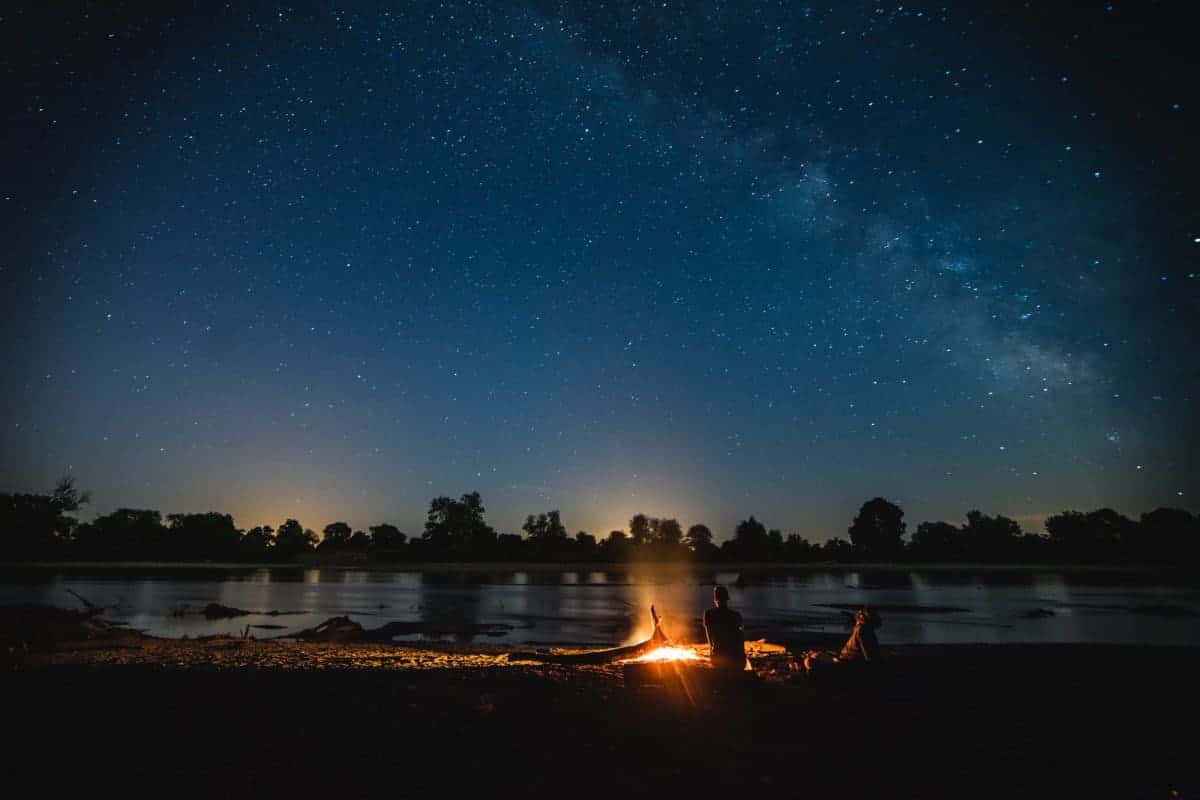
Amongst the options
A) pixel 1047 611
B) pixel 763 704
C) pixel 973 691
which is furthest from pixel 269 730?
pixel 1047 611

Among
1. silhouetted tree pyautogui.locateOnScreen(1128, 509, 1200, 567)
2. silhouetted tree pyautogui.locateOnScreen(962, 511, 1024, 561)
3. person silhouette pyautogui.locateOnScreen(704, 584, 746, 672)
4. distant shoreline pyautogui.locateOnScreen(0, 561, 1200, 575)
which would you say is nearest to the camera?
person silhouette pyautogui.locateOnScreen(704, 584, 746, 672)

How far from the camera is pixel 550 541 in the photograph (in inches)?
6412

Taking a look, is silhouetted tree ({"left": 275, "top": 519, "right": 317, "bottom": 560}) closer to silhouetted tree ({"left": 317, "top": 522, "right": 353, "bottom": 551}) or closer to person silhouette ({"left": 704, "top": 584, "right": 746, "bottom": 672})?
silhouetted tree ({"left": 317, "top": 522, "right": 353, "bottom": 551})

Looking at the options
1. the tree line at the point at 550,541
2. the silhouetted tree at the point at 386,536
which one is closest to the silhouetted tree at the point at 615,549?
the tree line at the point at 550,541

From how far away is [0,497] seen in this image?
442ft

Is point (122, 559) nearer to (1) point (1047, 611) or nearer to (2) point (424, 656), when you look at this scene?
(2) point (424, 656)

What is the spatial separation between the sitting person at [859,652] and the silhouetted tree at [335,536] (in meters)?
191

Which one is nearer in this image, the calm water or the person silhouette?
the person silhouette

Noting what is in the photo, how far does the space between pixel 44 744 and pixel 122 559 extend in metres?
176

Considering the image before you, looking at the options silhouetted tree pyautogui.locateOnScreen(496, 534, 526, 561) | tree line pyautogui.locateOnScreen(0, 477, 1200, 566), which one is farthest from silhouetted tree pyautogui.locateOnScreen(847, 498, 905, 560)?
silhouetted tree pyautogui.locateOnScreen(496, 534, 526, 561)

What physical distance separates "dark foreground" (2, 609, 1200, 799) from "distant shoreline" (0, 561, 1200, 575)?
422 ft

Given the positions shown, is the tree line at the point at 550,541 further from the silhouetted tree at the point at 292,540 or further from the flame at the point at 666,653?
the flame at the point at 666,653

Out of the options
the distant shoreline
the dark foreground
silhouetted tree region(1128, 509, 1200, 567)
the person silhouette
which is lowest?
the distant shoreline

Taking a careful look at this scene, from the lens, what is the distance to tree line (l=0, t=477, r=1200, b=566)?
130375mm
